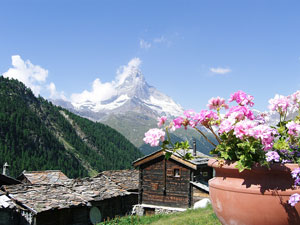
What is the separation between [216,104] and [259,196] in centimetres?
112

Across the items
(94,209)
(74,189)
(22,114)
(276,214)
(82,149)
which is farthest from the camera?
(82,149)

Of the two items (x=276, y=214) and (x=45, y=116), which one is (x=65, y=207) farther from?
(x=45, y=116)

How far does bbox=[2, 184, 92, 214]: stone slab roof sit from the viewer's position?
21.8m

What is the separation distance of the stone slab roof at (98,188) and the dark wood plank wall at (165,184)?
5316 mm

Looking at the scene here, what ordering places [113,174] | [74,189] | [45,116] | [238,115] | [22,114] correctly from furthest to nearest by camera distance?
1. [45,116]
2. [22,114]
3. [113,174]
4. [74,189]
5. [238,115]

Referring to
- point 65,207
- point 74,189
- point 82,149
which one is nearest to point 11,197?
point 65,207

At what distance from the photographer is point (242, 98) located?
327cm

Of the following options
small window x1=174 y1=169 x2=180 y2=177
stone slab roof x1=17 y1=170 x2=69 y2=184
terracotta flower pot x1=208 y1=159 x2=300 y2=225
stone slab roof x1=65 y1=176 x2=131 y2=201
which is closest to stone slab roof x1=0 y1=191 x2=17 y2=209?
stone slab roof x1=65 y1=176 x2=131 y2=201

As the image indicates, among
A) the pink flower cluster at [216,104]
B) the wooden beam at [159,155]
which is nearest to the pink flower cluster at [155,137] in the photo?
the pink flower cluster at [216,104]

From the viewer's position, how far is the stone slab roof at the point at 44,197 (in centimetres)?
2184

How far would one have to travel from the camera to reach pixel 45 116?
123312mm

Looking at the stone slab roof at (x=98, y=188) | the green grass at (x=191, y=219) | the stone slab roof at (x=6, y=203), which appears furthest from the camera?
the stone slab roof at (x=98, y=188)

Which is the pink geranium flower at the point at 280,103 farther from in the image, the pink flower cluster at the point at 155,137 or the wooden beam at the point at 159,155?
the wooden beam at the point at 159,155

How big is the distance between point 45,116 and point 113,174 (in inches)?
3824
